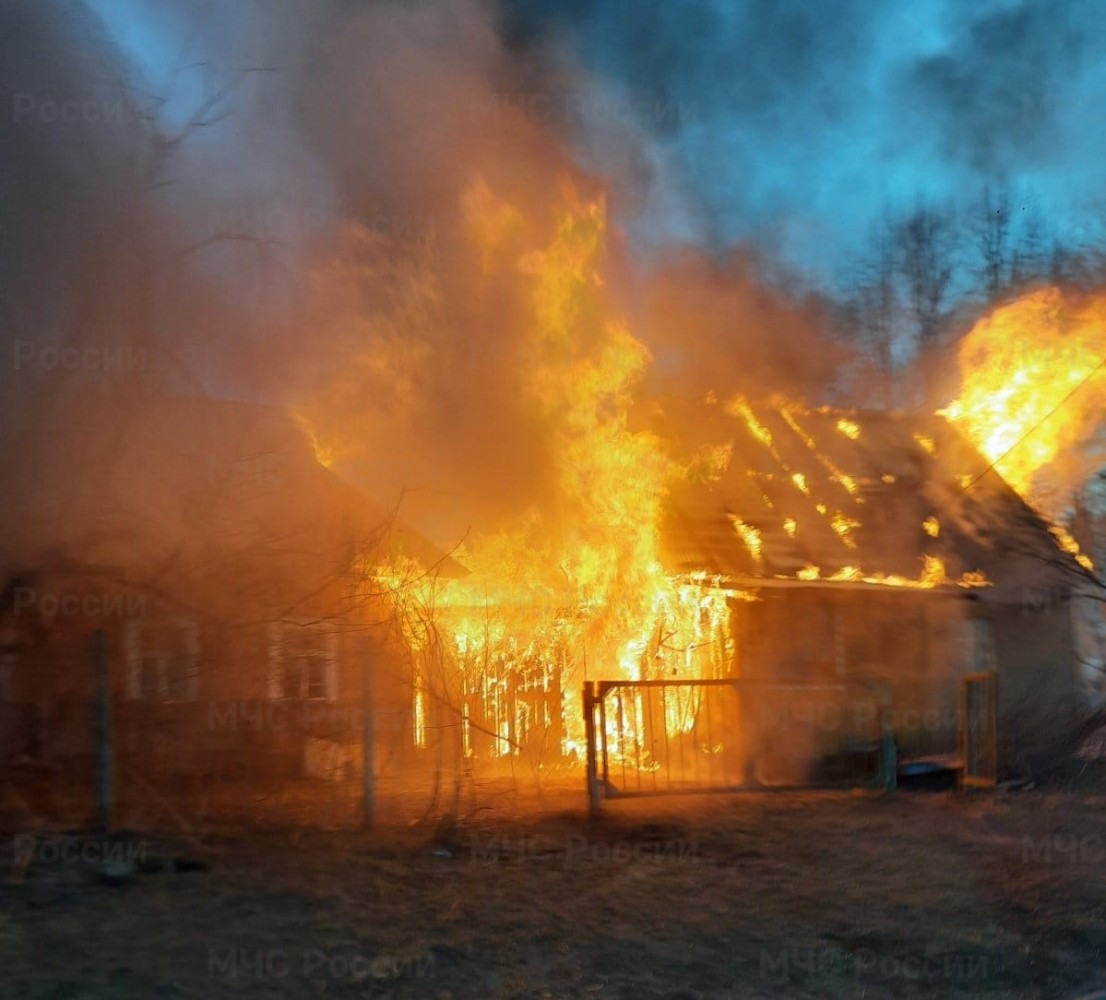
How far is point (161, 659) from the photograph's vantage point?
9.27m

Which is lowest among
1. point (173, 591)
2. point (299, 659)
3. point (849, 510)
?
point (299, 659)

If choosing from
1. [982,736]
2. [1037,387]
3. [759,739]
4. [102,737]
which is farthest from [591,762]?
[1037,387]

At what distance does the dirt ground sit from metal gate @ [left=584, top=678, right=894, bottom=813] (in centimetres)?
166

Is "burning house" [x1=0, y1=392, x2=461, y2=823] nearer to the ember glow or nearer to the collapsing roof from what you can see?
the collapsing roof

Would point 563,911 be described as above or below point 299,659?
below

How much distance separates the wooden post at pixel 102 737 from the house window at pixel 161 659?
158 cm

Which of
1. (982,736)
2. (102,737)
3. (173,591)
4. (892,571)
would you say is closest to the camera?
(102,737)

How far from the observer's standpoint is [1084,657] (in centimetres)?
1656

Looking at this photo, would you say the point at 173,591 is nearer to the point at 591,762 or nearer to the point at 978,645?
→ the point at 591,762

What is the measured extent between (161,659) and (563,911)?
14.7ft

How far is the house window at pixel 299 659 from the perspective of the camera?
31.9 feet

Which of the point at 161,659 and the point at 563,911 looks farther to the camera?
the point at 161,659

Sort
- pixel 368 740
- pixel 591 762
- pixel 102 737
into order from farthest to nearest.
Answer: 1. pixel 591 762
2. pixel 368 740
3. pixel 102 737

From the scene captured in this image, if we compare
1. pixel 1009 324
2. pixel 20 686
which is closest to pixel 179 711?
pixel 20 686
